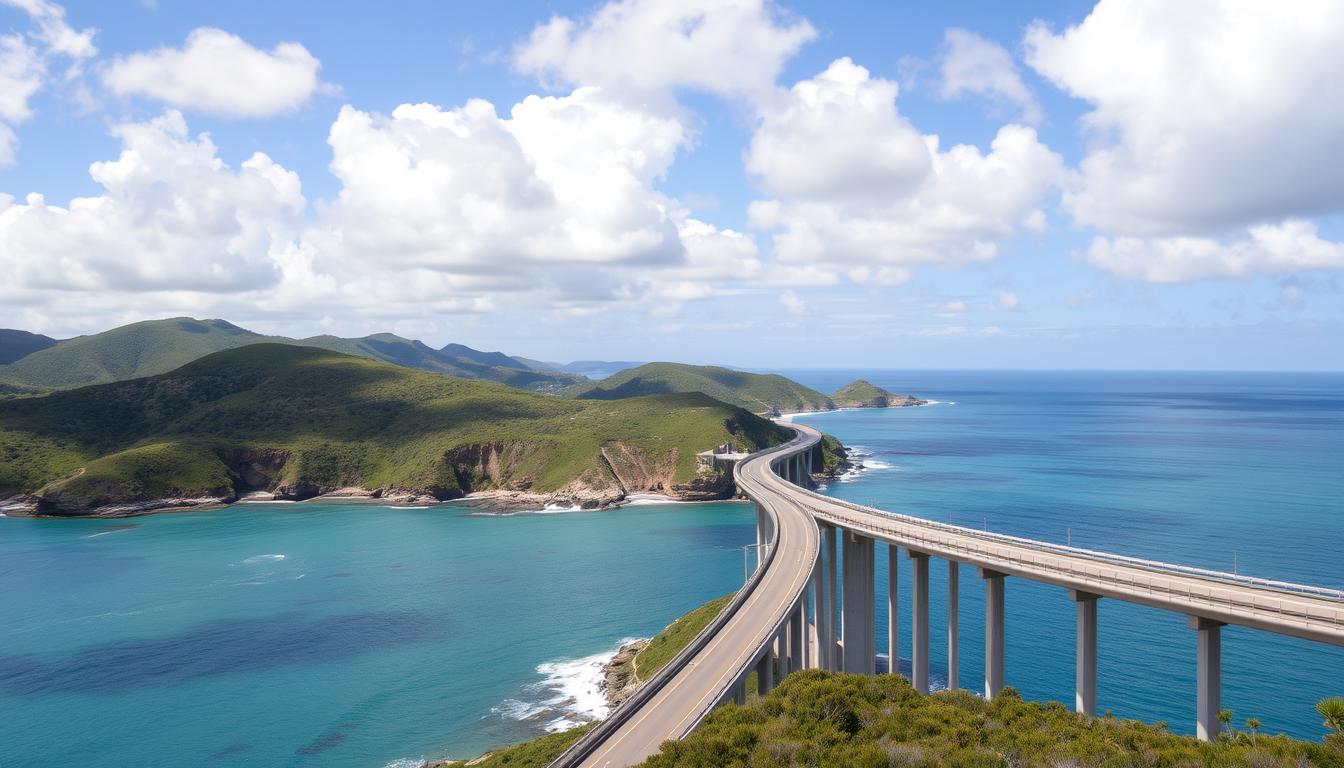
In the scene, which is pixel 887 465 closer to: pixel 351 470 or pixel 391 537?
pixel 391 537

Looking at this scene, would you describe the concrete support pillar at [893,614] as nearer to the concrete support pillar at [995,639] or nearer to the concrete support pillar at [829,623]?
the concrete support pillar at [829,623]

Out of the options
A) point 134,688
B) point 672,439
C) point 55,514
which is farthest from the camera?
point 672,439

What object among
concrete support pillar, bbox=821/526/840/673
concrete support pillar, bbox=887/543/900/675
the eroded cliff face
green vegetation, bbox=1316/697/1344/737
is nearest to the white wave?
concrete support pillar, bbox=821/526/840/673

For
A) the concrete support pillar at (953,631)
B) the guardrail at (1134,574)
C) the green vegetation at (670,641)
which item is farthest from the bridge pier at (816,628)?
the concrete support pillar at (953,631)

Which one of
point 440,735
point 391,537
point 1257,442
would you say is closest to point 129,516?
point 391,537

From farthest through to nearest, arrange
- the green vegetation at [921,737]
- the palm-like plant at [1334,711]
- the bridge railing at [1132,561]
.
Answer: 1. the bridge railing at [1132,561]
2. the green vegetation at [921,737]
3. the palm-like plant at [1334,711]

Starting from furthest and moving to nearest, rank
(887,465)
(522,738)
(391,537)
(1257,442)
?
(1257,442) < (887,465) < (391,537) < (522,738)

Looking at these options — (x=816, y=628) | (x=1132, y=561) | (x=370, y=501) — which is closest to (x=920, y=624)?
(x=816, y=628)
